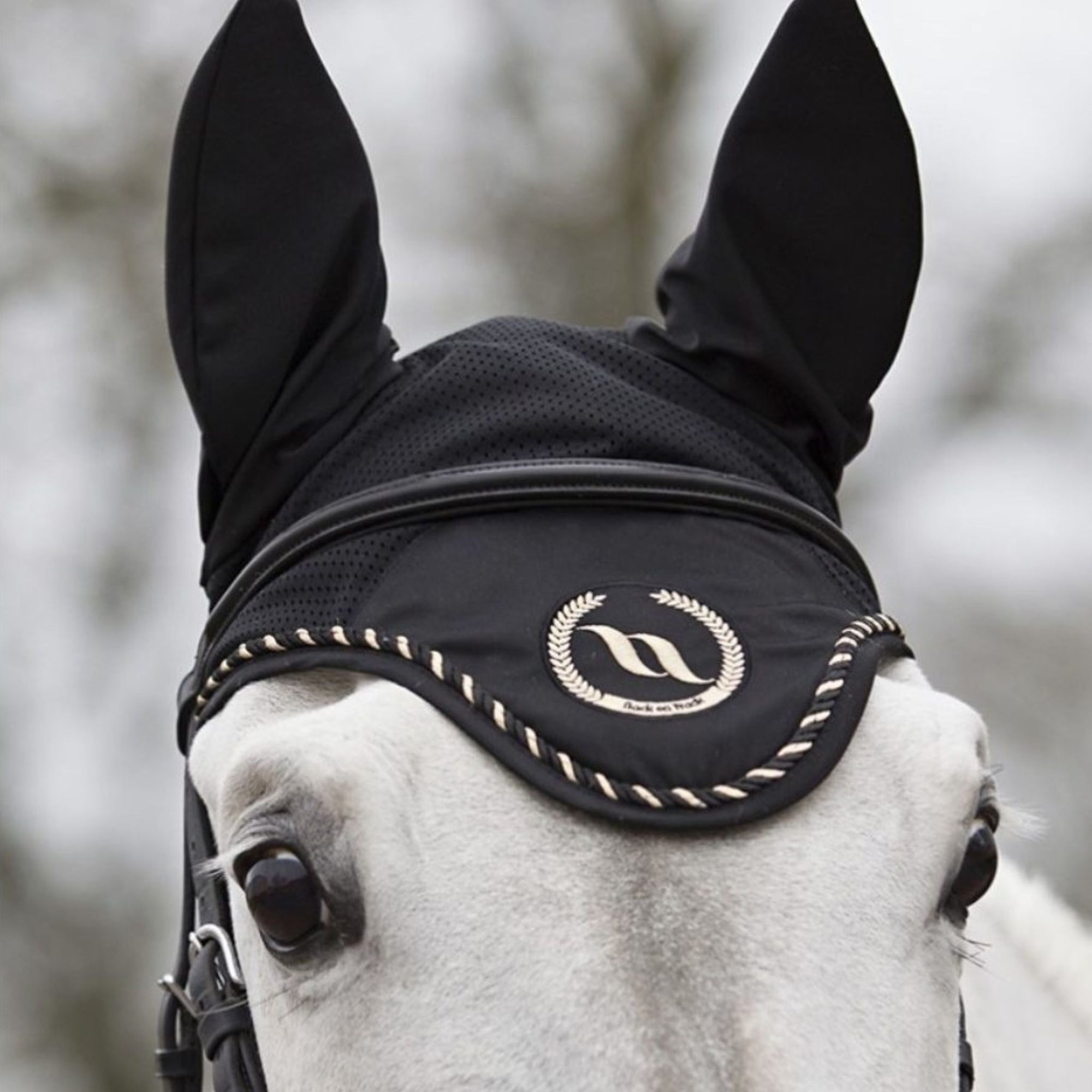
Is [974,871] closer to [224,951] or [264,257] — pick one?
[224,951]

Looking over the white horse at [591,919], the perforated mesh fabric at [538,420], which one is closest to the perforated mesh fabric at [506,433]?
the perforated mesh fabric at [538,420]

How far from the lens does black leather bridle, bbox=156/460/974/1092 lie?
233 cm

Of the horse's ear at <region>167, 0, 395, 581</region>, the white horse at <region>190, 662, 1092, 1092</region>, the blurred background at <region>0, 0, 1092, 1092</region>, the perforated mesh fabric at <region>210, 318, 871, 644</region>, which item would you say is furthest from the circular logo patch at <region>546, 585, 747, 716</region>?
the blurred background at <region>0, 0, 1092, 1092</region>

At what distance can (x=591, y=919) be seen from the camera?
6.25ft

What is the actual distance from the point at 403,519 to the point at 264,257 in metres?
0.40

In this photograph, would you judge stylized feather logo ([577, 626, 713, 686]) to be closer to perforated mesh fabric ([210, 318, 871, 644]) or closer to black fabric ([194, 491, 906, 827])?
black fabric ([194, 491, 906, 827])

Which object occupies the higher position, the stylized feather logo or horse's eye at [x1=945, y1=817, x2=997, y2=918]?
the stylized feather logo

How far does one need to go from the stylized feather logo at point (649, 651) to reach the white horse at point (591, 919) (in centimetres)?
18

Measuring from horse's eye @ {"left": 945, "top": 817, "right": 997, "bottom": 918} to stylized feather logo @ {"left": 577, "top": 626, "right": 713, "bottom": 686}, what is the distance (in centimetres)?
35

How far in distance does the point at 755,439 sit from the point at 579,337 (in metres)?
0.27

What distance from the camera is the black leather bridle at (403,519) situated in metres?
2.33

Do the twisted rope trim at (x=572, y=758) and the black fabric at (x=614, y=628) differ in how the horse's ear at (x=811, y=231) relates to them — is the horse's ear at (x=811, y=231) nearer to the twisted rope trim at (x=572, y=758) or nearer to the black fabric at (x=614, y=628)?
the black fabric at (x=614, y=628)

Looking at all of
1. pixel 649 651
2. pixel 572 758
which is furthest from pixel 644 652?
pixel 572 758

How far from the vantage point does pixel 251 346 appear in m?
2.43
